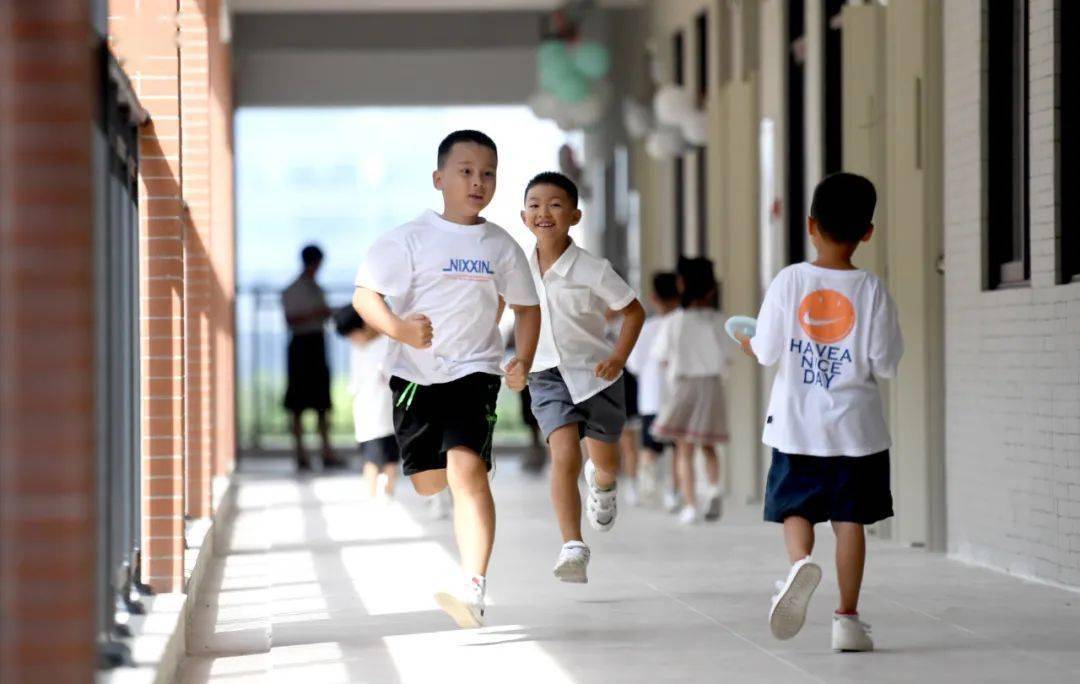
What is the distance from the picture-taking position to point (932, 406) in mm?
7570

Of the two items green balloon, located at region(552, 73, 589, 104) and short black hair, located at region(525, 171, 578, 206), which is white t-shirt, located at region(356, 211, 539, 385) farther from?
green balloon, located at region(552, 73, 589, 104)

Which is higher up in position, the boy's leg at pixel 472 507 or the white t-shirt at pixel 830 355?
the white t-shirt at pixel 830 355

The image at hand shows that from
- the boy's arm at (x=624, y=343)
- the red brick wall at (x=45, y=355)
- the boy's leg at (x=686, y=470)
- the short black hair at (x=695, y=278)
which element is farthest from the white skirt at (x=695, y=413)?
the red brick wall at (x=45, y=355)

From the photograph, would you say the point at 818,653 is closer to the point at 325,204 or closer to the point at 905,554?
the point at 905,554

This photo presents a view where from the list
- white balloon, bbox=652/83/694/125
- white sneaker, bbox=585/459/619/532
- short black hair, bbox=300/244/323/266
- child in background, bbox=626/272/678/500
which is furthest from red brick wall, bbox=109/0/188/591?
short black hair, bbox=300/244/323/266

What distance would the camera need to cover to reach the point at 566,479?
19.4 feet

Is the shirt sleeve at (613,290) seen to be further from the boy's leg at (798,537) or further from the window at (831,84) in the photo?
the window at (831,84)

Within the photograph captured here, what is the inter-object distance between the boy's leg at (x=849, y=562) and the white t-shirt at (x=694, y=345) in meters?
4.57

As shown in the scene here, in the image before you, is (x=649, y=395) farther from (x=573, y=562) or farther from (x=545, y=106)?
(x=573, y=562)

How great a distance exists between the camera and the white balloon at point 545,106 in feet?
43.0

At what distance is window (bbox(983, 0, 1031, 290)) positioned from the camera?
6.91 meters

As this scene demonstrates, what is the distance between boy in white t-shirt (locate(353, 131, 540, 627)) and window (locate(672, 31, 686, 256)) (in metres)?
8.48

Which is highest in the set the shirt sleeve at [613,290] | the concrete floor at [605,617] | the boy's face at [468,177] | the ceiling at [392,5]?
the ceiling at [392,5]

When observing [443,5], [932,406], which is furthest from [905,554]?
[443,5]
